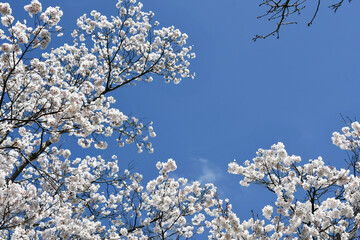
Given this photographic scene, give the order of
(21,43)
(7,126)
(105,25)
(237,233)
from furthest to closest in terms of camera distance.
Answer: (105,25), (237,233), (7,126), (21,43)

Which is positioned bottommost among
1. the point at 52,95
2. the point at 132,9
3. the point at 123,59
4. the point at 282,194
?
the point at 282,194

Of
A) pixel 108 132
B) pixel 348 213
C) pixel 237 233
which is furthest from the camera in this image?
pixel 108 132

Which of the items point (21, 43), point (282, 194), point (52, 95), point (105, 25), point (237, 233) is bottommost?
point (237, 233)

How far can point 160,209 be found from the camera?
27.4ft

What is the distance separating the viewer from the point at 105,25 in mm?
10234

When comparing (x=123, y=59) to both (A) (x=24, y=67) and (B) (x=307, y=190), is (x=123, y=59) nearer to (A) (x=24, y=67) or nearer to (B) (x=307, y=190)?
(A) (x=24, y=67)

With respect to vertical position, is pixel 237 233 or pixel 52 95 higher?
pixel 52 95

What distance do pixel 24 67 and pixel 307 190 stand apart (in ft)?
23.8

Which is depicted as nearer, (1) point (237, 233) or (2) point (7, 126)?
(2) point (7, 126)

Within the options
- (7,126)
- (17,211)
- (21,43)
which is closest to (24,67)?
(21,43)

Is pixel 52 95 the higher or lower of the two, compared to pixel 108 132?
lower

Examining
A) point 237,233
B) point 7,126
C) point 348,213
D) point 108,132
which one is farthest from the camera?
point 108,132

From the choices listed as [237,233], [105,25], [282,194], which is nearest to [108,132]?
[237,233]

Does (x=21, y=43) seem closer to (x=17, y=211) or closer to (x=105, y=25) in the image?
(x=17, y=211)
